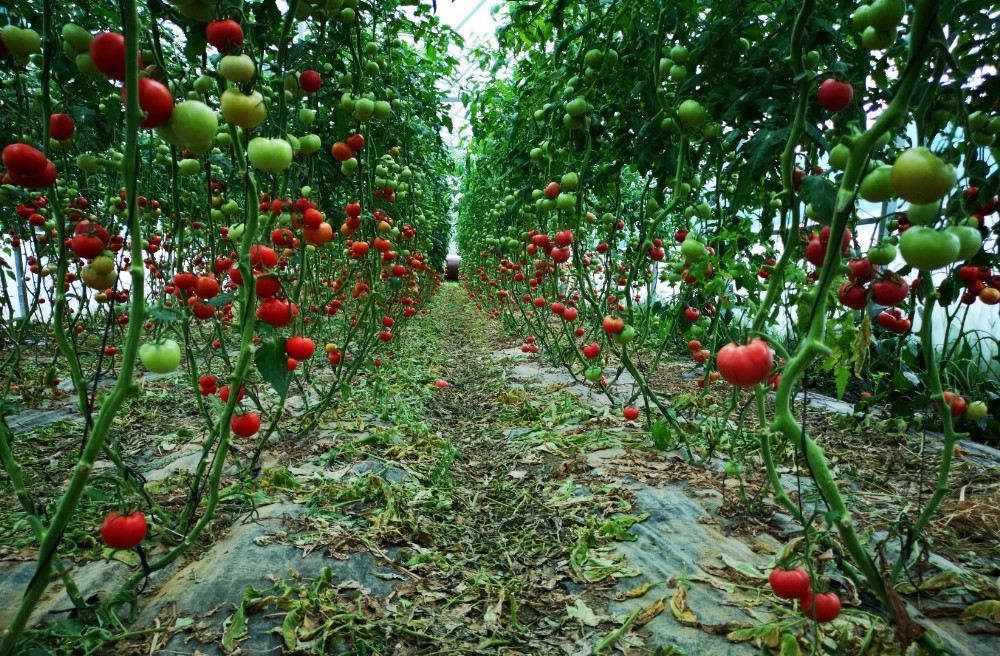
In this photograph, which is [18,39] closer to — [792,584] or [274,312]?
[274,312]

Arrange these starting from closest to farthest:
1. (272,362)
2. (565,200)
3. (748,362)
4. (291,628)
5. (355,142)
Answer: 1. (748,362)
2. (272,362)
3. (291,628)
4. (355,142)
5. (565,200)

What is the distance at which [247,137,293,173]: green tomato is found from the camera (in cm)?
115

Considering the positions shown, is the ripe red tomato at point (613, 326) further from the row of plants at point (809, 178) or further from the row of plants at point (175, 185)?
the row of plants at point (175, 185)

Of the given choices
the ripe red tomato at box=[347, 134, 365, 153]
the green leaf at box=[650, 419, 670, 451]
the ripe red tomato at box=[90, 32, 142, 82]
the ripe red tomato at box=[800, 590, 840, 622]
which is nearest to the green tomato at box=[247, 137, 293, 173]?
the ripe red tomato at box=[90, 32, 142, 82]

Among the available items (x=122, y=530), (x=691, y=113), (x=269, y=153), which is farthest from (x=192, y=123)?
(x=691, y=113)

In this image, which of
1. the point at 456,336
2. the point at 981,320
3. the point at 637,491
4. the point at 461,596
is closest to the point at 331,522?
the point at 461,596

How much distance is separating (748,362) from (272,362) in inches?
43.1

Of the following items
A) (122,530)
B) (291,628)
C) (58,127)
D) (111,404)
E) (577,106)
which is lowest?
(291,628)

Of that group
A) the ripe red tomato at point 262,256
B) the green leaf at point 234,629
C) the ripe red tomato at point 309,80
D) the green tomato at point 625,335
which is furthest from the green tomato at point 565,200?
the green leaf at point 234,629

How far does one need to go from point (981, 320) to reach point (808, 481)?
2.94 meters

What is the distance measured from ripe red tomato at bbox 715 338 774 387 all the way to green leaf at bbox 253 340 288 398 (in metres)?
1.01

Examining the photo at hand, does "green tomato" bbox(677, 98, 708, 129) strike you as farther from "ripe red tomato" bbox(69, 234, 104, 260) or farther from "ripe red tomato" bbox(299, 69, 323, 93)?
"ripe red tomato" bbox(69, 234, 104, 260)

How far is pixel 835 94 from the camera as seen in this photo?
3.61 feet

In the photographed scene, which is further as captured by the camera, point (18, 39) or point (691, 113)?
point (691, 113)
